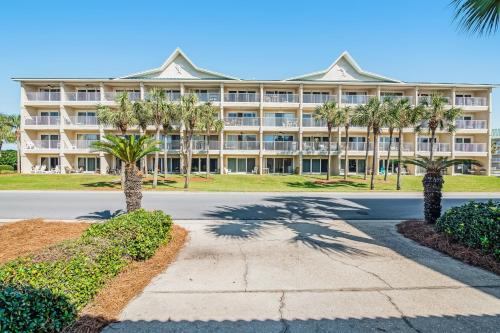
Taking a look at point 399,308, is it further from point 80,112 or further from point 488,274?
point 80,112

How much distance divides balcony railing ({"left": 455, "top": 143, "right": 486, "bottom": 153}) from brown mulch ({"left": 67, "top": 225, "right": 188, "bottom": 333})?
40.1m

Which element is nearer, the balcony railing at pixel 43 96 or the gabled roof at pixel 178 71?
the balcony railing at pixel 43 96

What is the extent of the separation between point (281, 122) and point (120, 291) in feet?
107

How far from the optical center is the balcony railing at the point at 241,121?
35406 mm

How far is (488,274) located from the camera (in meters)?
6.18

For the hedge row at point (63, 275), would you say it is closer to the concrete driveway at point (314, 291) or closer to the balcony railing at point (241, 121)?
the concrete driveway at point (314, 291)

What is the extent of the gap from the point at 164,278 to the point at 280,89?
34.1 m

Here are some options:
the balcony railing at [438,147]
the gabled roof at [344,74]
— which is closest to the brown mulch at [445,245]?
the balcony railing at [438,147]

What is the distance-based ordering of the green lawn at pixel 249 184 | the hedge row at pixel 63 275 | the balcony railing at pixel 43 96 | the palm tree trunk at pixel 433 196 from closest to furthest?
the hedge row at pixel 63 275 → the palm tree trunk at pixel 433 196 → the green lawn at pixel 249 184 → the balcony railing at pixel 43 96

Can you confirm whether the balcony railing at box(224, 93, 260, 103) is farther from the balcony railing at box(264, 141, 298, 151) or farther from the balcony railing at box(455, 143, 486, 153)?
the balcony railing at box(455, 143, 486, 153)

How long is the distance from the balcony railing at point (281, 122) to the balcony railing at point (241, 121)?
1386mm

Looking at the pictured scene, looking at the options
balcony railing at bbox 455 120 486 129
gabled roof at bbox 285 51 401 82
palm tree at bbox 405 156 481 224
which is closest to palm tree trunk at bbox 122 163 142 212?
palm tree at bbox 405 156 481 224

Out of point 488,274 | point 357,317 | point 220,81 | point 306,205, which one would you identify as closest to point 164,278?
point 357,317

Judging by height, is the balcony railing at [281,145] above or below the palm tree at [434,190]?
above
